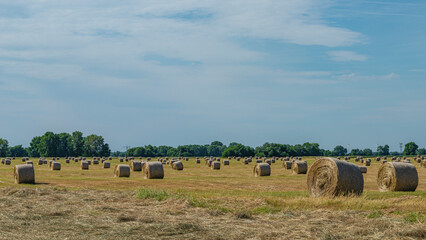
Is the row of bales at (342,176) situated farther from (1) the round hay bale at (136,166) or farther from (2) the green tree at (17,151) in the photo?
(2) the green tree at (17,151)

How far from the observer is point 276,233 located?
1154cm

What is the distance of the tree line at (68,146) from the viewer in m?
155

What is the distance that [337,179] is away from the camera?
70.5ft

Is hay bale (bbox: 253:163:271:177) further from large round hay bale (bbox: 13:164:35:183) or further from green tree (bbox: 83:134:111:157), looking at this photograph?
green tree (bbox: 83:134:111:157)

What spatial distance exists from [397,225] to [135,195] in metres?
10.6

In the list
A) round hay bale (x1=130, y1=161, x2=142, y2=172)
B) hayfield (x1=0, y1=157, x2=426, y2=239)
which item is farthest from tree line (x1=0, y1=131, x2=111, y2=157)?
hayfield (x1=0, y1=157, x2=426, y2=239)

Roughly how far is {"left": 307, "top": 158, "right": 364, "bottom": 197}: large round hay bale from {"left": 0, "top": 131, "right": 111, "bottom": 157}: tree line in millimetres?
135110

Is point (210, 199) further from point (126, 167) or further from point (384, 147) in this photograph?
point (384, 147)

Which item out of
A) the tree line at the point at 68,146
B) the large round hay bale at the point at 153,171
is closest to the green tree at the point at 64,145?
the tree line at the point at 68,146

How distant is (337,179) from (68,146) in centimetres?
14572

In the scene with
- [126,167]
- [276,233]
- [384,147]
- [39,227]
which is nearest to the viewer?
[276,233]

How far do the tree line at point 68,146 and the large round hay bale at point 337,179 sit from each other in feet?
443

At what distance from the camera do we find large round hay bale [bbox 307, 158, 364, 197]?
21.5 m

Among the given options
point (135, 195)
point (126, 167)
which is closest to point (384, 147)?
point (126, 167)
